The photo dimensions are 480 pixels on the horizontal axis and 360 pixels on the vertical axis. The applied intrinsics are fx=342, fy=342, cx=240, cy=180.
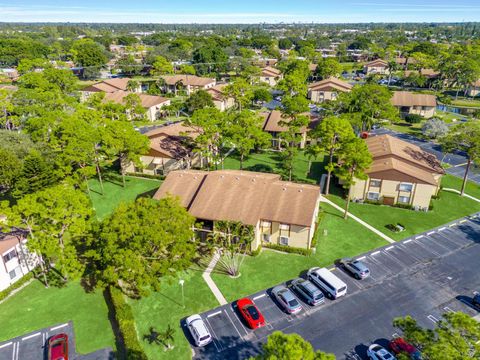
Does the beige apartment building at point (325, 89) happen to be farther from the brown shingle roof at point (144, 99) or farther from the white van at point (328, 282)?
the white van at point (328, 282)

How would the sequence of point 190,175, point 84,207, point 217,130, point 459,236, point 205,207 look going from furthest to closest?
point 217,130 < point 190,175 < point 459,236 < point 205,207 < point 84,207

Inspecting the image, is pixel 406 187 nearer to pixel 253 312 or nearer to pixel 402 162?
pixel 402 162

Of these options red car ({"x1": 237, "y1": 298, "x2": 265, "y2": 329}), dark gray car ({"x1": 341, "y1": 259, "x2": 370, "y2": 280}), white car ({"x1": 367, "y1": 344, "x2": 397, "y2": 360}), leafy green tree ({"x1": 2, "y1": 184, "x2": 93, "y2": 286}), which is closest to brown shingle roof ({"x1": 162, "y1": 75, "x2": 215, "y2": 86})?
leafy green tree ({"x1": 2, "y1": 184, "x2": 93, "y2": 286})

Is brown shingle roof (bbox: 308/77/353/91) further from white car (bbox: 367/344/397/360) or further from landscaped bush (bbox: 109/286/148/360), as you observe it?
landscaped bush (bbox: 109/286/148/360)

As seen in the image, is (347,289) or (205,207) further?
(205,207)

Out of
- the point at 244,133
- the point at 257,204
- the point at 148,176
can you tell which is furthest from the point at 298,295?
the point at 148,176

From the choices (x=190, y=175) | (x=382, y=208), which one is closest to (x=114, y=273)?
(x=190, y=175)

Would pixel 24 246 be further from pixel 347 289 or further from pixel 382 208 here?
pixel 382 208
